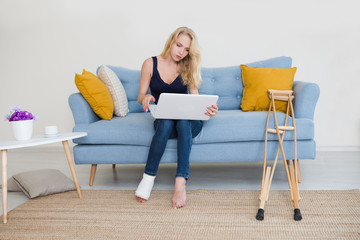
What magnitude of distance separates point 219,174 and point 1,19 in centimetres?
350

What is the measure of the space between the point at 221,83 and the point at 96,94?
112 centimetres

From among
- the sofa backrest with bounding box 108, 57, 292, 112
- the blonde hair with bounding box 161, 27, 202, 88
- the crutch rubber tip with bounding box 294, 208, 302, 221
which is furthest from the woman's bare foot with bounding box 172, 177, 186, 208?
the sofa backrest with bounding box 108, 57, 292, 112

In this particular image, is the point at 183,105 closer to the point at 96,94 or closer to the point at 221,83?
the point at 96,94

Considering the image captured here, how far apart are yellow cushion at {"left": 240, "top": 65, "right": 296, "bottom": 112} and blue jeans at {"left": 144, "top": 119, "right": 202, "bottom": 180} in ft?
2.63

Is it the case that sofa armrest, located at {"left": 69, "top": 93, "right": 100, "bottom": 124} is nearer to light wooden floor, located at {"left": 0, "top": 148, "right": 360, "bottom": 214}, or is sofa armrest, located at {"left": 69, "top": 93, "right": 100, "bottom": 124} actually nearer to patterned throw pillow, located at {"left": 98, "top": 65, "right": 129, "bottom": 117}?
patterned throw pillow, located at {"left": 98, "top": 65, "right": 129, "bottom": 117}

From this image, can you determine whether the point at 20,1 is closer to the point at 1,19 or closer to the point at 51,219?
the point at 1,19

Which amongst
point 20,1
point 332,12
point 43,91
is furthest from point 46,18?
point 332,12

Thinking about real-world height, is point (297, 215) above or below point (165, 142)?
below

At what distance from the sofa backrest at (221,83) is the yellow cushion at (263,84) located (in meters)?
0.16

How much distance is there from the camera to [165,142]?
2.06 m

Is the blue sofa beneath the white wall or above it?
beneath

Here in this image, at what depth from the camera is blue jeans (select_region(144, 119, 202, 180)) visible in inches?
79.2

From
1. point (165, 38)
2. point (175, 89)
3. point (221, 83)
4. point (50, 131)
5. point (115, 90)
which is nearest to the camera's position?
point (50, 131)

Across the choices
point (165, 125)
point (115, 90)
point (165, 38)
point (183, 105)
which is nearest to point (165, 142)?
point (165, 125)
